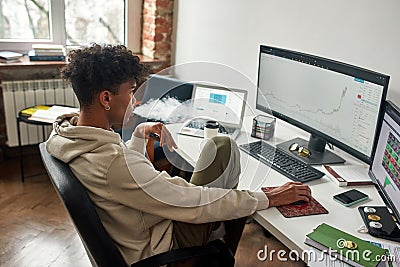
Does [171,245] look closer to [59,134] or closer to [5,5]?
[59,134]


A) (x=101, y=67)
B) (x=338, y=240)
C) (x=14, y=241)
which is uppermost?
(x=101, y=67)

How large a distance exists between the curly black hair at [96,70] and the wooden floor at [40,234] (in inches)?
47.3

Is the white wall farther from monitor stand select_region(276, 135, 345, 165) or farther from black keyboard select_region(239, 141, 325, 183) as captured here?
black keyboard select_region(239, 141, 325, 183)

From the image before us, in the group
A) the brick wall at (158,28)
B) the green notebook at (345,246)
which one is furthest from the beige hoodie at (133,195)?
the brick wall at (158,28)

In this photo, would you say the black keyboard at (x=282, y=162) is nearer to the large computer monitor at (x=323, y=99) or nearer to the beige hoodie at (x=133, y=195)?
the large computer monitor at (x=323, y=99)

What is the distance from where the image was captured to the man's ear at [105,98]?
126cm

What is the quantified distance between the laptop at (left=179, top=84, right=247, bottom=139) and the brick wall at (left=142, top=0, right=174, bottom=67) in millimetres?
1491

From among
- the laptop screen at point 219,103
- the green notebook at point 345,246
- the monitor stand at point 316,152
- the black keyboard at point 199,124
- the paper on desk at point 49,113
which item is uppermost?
the laptop screen at point 219,103

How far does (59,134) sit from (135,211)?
339 mm

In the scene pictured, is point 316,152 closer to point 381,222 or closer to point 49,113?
point 381,222

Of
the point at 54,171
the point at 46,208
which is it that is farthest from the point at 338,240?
the point at 46,208

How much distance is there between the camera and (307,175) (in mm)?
1618

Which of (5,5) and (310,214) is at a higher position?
(5,5)

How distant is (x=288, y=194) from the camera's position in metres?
1.41
